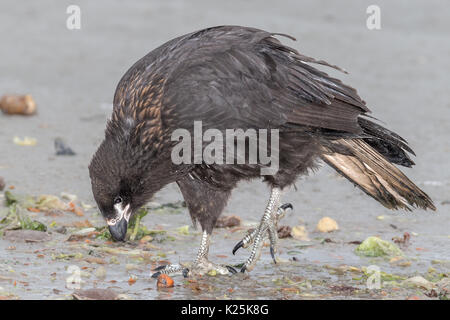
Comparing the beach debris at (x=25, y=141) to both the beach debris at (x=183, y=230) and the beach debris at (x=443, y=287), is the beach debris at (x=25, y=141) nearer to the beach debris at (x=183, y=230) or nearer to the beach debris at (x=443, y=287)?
the beach debris at (x=183, y=230)

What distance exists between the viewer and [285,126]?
619cm

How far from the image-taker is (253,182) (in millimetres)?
8547

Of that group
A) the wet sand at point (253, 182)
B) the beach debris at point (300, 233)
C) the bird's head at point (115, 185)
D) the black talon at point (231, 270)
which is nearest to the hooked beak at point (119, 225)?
the bird's head at point (115, 185)

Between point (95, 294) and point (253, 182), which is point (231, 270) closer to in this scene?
point (95, 294)

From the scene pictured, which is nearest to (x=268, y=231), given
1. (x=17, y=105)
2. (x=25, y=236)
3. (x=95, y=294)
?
(x=95, y=294)

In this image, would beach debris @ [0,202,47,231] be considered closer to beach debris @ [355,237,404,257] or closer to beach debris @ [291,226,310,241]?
beach debris @ [291,226,310,241]

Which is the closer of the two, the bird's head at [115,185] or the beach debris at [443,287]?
the beach debris at [443,287]

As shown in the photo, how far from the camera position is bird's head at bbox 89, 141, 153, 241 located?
588cm

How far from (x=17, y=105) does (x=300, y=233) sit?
14.0 feet

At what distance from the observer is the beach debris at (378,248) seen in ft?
21.8

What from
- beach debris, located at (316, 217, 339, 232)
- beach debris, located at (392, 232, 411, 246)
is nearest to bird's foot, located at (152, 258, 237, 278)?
beach debris, located at (316, 217, 339, 232)

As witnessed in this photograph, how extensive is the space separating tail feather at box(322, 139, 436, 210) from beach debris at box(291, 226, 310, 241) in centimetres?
66

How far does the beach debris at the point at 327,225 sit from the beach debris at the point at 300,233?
12cm

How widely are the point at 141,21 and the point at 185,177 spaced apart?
808 centimetres
